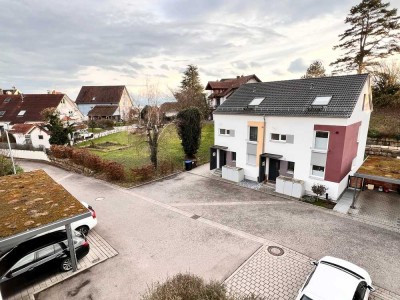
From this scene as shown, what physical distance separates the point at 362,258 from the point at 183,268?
309 inches

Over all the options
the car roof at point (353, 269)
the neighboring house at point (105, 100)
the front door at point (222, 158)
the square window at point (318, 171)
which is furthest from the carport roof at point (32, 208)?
the neighboring house at point (105, 100)

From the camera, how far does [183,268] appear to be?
31.5 ft

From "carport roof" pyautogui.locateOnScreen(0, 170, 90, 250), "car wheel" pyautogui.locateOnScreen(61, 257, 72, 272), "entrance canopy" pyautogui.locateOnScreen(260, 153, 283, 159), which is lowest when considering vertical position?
"car wheel" pyautogui.locateOnScreen(61, 257, 72, 272)

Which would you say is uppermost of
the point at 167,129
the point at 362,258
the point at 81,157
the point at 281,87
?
Result: the point at 281,87

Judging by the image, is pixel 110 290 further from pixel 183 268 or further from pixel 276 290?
pixel 276 290

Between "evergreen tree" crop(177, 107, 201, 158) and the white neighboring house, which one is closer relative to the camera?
"evergreen tree" crop(177, 107, 201, 158)

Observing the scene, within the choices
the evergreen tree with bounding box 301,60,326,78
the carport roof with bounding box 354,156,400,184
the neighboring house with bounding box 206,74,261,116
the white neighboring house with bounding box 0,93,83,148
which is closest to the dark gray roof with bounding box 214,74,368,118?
the carport roof with bounding box 354,156,400,184

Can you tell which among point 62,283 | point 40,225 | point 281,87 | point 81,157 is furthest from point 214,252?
point 81,157

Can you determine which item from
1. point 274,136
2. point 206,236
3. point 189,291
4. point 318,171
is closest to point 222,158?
point 274,136

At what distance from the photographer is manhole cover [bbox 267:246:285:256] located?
1056 cm

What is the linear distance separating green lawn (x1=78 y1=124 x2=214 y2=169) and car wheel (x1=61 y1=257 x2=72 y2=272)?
13662mm

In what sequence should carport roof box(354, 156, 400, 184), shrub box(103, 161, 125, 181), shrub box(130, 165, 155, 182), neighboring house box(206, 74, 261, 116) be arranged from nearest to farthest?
carport roof box(354, 156, 400, 184) < shrub box(103, 161, 125, 181) < shrub box(130, 165, 155, 182) < neighboring house box(206, 74, 261, 116)

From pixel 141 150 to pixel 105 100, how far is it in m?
40.6

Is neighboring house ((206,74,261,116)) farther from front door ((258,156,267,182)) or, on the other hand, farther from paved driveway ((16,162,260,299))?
paved driveway ((16,162,260,299))
